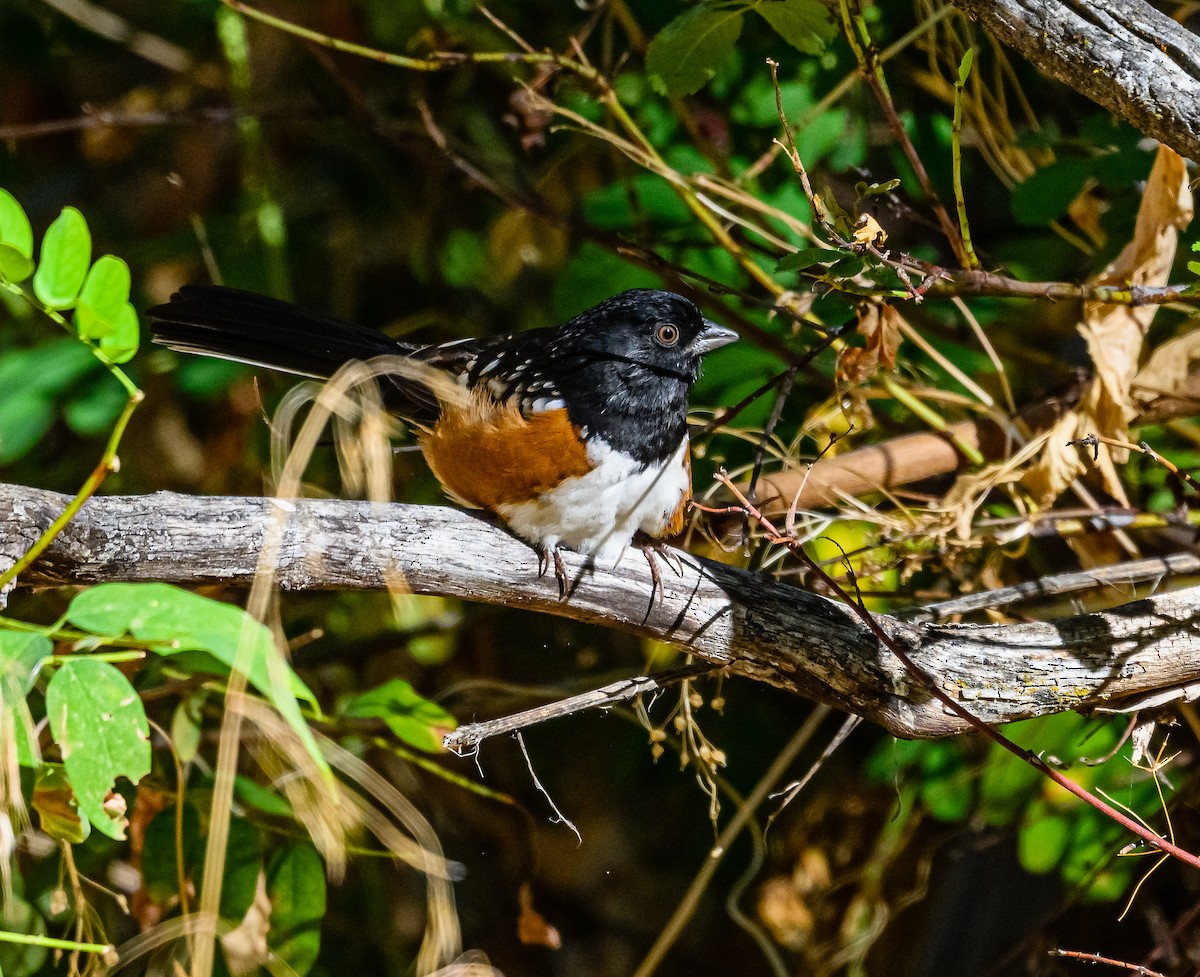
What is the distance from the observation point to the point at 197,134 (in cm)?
298

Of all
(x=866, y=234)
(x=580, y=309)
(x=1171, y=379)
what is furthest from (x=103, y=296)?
(x=1171, y=379)

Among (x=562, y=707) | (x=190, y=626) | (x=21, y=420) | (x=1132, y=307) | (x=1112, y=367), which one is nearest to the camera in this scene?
(x=190, y=626)

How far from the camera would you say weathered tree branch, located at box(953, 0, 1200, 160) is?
1.17 m

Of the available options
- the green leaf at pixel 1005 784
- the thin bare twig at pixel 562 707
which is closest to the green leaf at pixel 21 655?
the thin bare twig at pixel 562 707

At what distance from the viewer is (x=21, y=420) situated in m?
2.02

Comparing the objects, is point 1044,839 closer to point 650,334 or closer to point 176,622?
point 650,334

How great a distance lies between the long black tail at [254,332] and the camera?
1865 mm

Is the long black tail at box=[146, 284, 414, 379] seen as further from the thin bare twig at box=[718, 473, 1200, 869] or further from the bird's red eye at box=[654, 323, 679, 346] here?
the thin bare twig at box=[718, 473, 1200, 869]

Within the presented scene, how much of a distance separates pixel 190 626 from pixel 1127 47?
1.08 metres

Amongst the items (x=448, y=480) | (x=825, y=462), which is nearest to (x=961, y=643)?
(x=825, y=462)

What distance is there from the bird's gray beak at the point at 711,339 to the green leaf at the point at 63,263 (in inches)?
42.6

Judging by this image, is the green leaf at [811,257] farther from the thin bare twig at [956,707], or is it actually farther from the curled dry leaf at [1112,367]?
the curled dry leaf at [1112,367]

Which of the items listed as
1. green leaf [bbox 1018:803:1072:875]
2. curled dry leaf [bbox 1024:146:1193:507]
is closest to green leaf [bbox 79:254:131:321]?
curled dry leaf [bbox 1024:146:1193:507]

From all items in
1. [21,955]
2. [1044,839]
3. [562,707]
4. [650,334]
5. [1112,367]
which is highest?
[1112,367]
